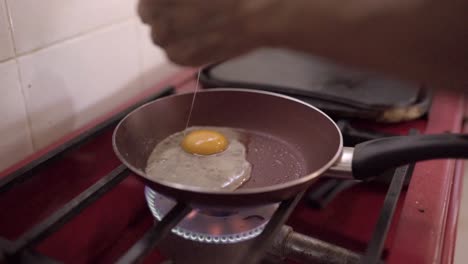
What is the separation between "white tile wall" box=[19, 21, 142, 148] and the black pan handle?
47 cm

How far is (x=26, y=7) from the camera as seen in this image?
0.64m

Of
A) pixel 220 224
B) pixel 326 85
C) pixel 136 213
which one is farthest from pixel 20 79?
pixel 326 85

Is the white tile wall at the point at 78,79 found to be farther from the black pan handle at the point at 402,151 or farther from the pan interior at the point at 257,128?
the black pan handle at the point at 402,151

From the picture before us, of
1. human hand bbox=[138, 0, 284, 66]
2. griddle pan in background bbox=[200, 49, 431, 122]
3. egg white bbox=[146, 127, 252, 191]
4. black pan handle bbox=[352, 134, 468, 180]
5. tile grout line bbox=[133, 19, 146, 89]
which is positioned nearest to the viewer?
human hand bbox=[138, 0, 284, 66]

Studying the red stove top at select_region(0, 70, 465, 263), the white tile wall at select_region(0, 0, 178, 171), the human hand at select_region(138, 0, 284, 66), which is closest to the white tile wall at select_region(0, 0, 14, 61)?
the white tile wall at select_region(0, 0, 178, 171)

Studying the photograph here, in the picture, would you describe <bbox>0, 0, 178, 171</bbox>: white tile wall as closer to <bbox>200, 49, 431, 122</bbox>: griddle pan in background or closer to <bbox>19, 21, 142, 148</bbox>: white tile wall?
<bbox>19, 21, 142, 148</bbox>: white tile wall

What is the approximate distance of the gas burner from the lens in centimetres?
53

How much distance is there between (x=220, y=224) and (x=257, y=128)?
23 centimetres

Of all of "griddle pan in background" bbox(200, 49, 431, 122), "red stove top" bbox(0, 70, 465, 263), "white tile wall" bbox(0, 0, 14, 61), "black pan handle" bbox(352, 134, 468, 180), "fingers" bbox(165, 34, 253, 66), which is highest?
"fingers" bbox(165, 34, 253, 66)

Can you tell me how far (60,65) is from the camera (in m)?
0.72

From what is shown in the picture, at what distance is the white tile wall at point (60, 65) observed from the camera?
0.64m

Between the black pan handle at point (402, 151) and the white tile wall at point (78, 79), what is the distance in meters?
0.47

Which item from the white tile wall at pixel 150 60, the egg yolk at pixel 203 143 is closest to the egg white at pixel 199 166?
the egg yolk at pixel 203 143

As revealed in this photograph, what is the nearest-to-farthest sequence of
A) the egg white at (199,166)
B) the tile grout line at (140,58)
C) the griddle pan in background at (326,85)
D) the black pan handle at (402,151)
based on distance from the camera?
the black pan handle at (402,151) < the egg white at (199,166) < the griddle pan in background at (326,85) < the tile grout line at (140,58)
